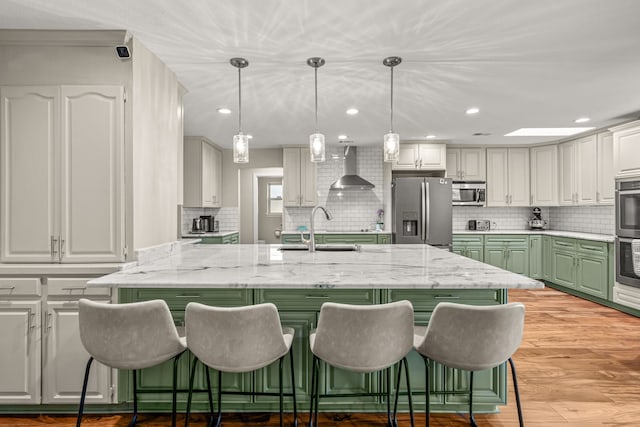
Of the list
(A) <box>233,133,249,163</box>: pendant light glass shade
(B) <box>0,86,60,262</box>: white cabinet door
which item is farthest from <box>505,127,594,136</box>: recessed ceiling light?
(B) <box>0,86,60,262</box>: white cabinet door

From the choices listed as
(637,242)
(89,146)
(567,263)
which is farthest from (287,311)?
(567,263)

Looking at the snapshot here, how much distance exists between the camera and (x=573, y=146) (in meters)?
5.50

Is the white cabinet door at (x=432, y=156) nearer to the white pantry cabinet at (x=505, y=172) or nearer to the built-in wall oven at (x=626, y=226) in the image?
the white pantry cabinet at (x=505, y=172)

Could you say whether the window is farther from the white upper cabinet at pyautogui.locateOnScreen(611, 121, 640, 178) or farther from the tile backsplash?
the white upper cabinet at pyautogui.locateOnScreen(611, 121, 640, 178)

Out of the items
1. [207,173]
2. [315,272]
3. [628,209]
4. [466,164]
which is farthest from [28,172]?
[466,164]

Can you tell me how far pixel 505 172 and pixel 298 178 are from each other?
3.48 m

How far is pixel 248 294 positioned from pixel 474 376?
4.50 feet

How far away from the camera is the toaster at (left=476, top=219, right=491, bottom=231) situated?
636 cm

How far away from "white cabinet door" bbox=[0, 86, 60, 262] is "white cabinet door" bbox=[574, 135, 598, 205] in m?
6.14

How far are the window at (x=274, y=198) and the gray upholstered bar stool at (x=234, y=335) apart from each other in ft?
23.1

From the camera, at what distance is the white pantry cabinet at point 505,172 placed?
6.13 m

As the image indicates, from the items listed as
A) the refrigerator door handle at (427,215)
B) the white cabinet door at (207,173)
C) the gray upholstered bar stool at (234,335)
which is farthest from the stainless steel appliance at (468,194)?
the gray upholstered bar stool at (234,335)

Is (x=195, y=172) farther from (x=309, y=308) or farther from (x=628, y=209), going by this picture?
(x=628, y=209)

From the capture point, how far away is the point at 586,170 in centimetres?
523
